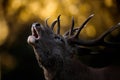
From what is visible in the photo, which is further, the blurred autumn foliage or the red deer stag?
the blurred autumn foliage

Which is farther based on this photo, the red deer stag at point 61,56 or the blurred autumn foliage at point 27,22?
the blurred autumn foliage at point 27,22

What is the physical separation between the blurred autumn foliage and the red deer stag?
152 inches

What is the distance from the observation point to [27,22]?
1223cm

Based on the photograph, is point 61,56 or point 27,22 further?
point 27,22

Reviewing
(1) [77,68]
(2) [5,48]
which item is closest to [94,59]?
(1) [77,68]

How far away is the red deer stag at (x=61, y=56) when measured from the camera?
19.7 ft

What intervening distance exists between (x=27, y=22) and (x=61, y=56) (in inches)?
241

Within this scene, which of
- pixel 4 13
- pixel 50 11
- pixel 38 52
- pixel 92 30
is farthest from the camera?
pixel 4 13

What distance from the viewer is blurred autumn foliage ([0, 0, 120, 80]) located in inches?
414

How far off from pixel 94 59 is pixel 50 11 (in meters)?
3.05

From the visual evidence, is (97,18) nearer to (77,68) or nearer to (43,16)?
(43,16)

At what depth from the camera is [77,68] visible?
6.27m

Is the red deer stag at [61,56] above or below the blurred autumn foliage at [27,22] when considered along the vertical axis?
above

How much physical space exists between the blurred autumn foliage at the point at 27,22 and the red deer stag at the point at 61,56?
3867mm
